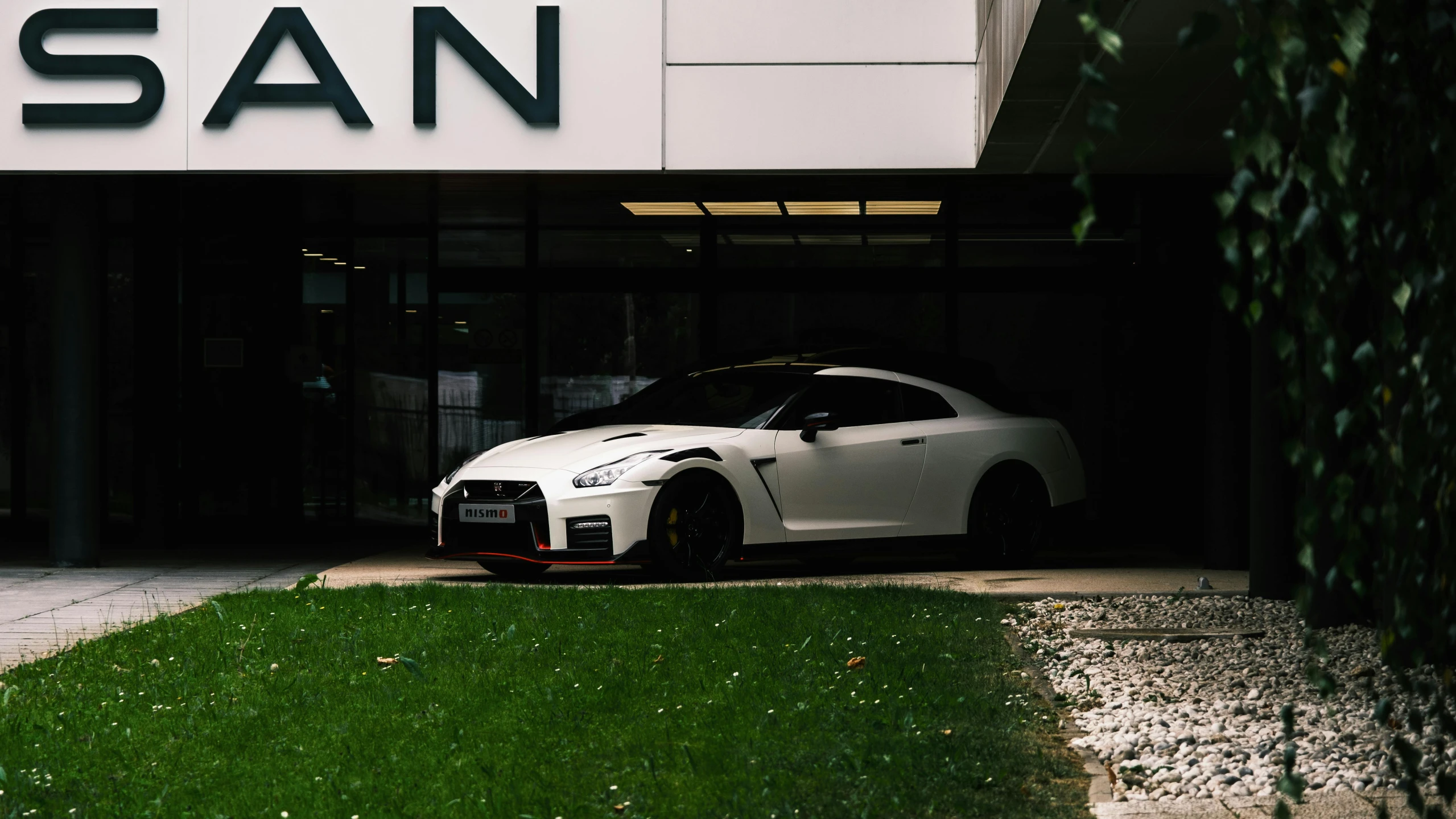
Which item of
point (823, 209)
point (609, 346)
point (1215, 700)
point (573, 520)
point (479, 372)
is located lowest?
point (1215, 700)

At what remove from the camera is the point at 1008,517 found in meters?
11.3

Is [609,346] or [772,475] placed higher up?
[609,346]

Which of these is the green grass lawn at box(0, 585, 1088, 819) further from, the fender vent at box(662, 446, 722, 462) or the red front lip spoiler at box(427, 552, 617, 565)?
the fender vent at box(662, 446, 722, 462)

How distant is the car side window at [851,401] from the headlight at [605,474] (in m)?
1.39

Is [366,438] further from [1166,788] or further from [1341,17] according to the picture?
[1341,17]

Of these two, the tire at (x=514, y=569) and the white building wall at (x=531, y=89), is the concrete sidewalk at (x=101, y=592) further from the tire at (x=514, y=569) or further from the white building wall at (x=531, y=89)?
the white building wall at (x=531, y=89)

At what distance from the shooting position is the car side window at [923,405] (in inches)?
437

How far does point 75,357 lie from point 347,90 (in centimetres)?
292

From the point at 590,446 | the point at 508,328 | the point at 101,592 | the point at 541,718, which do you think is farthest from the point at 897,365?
the point at 541,718

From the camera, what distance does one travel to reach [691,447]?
10094 millimetres

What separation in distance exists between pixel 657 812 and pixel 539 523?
5.70 m

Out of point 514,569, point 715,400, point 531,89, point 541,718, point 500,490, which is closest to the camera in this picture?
point 541,718

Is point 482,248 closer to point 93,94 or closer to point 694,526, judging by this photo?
point 93,94

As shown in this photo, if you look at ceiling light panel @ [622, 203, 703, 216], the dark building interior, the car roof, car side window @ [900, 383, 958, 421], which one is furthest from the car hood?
the dark building interior
